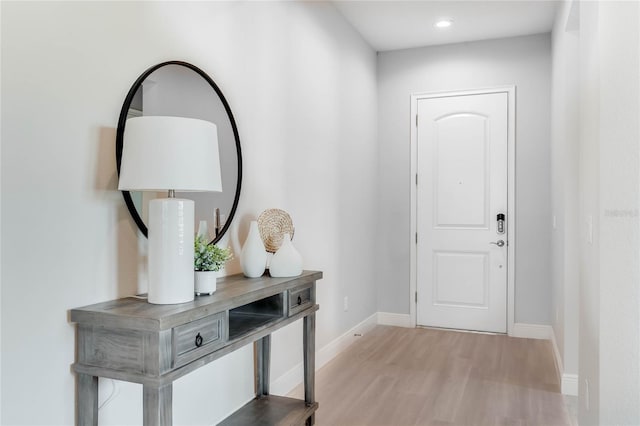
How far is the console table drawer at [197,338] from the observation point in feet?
5.19

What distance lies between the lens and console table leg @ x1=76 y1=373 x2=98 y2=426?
164 centimetres

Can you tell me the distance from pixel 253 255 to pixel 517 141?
315 cm

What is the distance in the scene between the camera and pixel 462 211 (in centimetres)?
470

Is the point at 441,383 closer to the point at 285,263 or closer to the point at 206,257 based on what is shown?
the point at 285,263

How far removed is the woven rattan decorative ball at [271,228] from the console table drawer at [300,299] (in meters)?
0.29

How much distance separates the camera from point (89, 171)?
1.71 metres

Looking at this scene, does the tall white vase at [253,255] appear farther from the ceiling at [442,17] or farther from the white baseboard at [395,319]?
the white baseboard at [395,319]

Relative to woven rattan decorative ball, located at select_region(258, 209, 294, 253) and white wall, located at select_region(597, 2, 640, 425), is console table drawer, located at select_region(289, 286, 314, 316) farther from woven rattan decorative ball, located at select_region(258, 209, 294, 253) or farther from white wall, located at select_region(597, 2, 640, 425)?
white wall, located at select_region(597, 2, 640, 425)

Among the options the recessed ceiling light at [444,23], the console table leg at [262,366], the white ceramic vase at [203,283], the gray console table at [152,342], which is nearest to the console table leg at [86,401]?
the gray console table at [152,342]

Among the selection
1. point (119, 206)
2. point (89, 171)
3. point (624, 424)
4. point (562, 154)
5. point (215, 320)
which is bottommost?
point (624, 424)

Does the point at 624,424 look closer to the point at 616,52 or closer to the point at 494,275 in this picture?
the point at 616,52

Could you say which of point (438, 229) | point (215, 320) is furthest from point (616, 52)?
point (438, 229)

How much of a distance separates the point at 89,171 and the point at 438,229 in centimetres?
365

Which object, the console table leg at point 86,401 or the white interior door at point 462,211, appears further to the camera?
the white interior door at point 462,211
